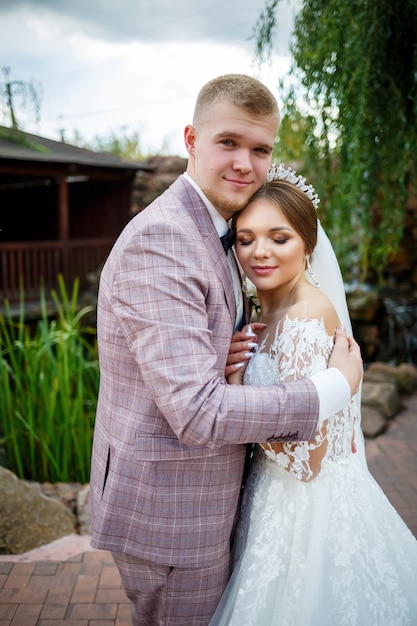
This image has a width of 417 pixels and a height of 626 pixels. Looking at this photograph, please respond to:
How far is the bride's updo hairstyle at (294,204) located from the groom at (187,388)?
0.18ft

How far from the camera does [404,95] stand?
3635 mm

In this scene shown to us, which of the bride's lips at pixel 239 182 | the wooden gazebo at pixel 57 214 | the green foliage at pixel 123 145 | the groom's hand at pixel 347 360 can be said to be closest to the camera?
the groom's hand at pixel 347 360

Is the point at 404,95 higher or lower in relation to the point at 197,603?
higher

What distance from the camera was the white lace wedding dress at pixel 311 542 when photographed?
1631 mm

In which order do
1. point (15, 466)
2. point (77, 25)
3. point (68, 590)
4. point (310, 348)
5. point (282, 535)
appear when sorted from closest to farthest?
point (310, 348)
point (282, 535)
point (68, 590)
point (77, 25)
point (15, 466)

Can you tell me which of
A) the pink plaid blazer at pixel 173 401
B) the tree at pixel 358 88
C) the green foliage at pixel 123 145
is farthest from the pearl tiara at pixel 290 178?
the green foliage at pixel 123 145

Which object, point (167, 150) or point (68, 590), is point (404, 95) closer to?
point (68, 590)

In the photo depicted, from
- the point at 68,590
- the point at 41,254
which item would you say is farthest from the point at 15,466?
the point at 41,254

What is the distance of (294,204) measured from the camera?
5.62ft

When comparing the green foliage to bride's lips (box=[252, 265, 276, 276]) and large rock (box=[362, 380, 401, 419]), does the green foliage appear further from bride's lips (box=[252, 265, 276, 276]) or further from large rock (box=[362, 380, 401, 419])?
bride's lips (box=[252, 265, 276, 276])

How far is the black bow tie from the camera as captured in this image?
170cm

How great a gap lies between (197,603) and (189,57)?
3.11m

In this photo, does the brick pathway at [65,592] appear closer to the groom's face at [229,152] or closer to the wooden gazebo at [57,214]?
the groom's face at [229,152]

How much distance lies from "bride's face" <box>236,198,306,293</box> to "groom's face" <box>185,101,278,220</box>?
0.06 m
